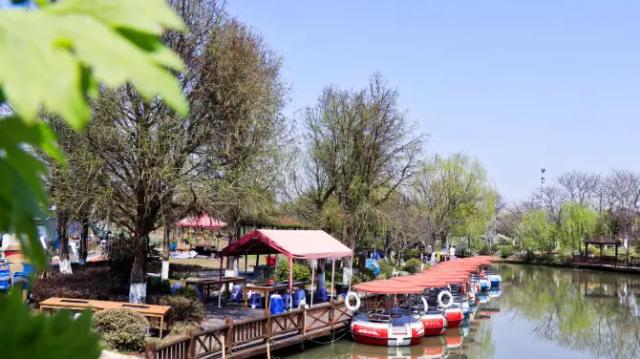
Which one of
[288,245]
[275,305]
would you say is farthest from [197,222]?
[275,305]

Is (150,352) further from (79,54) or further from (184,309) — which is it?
(79,54)

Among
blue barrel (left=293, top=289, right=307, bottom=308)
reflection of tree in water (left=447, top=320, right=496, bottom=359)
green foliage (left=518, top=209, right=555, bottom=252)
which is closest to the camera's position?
reflection of tree in water (left=447, top=320, right=496, bottom=359)

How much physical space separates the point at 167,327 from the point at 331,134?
1863 cm

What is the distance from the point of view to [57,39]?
546 mm

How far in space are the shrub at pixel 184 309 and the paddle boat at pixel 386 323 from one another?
5.76 meters

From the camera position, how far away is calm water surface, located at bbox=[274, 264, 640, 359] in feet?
64.1

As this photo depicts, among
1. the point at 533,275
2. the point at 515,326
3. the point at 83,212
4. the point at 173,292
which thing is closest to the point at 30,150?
the point at 83,212

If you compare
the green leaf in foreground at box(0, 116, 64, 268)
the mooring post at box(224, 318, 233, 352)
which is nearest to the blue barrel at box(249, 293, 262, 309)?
the mooring post at box(224, 318, 233, 352)

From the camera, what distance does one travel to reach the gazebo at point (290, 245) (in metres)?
18.9

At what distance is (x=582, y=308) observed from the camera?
33812 mm

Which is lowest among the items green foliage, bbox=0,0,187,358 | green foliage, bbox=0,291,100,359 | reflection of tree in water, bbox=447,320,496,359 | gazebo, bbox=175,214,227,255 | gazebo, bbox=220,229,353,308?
reflection of tree in water, bbox=447,320,496,359

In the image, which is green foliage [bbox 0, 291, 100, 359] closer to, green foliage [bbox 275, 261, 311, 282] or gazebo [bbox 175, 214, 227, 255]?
gazebo [bbox 175, 214, 227, 255]

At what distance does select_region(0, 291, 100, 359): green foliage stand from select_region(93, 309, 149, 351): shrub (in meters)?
12.2

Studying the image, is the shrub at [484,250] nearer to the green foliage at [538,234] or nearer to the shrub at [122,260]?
the green foliage at [538,234]
